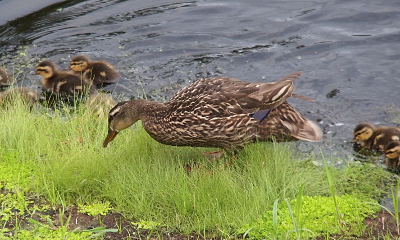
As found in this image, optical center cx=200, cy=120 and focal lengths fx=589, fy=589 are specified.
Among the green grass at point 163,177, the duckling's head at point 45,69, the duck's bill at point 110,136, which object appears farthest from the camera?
the duckling's head at point 45,69

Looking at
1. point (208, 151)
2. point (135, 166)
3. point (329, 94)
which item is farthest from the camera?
point (329, 94)

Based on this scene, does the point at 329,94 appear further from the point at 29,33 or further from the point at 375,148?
the point at 29,33

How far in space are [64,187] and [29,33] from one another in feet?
12.6

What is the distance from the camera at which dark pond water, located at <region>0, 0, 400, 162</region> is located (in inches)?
225

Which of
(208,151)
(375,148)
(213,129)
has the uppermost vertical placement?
(213,129)

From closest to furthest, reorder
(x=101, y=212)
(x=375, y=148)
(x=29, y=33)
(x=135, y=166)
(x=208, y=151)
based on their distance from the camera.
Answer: (x=101, y=212)
(x=135, y=166)
(x=208, y=151)
(x=375, y=148)
(x=29, y=33)

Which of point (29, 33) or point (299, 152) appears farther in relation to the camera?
point (29, 33)

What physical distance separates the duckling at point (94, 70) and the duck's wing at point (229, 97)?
6.70ft

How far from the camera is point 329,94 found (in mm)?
5668

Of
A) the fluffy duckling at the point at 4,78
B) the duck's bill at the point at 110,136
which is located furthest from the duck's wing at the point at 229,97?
the fluffy duckling at the point at 4,78

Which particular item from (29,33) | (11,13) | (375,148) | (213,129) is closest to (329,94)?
(375,148)

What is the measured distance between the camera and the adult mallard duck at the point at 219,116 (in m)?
4.07

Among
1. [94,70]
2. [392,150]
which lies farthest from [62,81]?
[392,150]

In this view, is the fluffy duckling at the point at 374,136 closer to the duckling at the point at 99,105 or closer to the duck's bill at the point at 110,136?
the duck's bill at the point at 110,136
